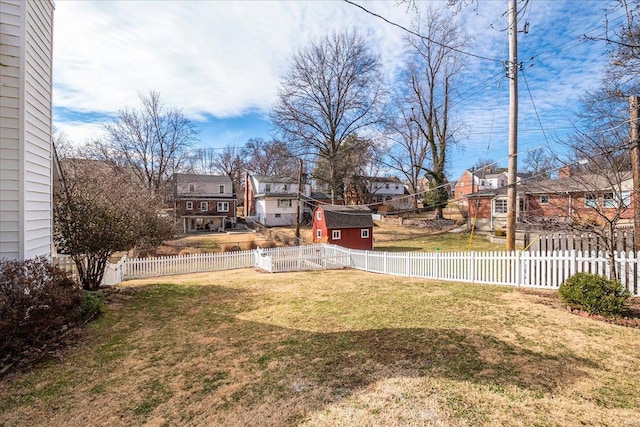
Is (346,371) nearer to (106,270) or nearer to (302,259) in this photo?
(106,270)

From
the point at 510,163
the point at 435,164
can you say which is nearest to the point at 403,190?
the point at 435,164

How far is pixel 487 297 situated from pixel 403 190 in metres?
50.8

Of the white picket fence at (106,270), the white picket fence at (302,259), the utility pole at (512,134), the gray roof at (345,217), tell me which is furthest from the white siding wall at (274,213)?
the utility pole at (512,134)

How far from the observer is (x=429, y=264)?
38.6 ft

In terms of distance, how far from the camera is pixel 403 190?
56688 millimetres

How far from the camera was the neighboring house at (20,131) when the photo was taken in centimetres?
512

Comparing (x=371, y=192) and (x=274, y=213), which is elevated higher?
(x=371, y=192)

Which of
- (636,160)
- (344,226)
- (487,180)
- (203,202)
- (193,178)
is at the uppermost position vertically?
(487,180)

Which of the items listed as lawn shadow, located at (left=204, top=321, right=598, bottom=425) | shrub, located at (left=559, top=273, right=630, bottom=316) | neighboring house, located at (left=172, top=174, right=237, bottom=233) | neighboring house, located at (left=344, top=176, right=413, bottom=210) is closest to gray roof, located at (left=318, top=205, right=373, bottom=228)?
neighboring house, located at (left=344, top=176, right=413, bottom=210)

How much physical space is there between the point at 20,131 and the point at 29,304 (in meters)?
2.92

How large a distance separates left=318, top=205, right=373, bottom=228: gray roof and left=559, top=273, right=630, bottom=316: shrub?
57.4 ft

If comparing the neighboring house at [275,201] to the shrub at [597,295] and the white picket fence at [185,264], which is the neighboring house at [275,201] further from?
the shrub at [597,295]

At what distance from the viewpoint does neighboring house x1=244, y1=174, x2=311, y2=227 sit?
128 ft

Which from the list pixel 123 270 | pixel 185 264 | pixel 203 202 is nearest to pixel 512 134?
pixel 185 264
